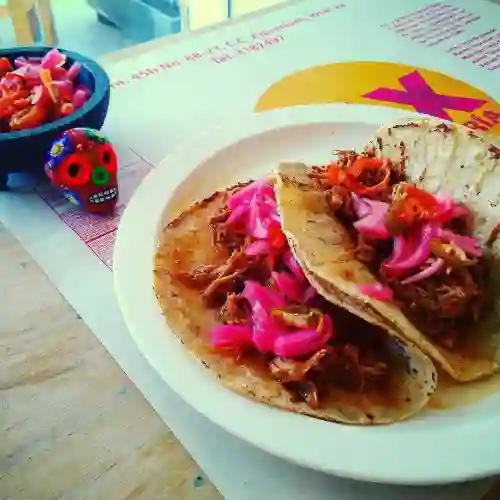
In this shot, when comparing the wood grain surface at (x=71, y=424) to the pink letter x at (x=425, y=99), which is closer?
the wood grain surface at (x=71, y=424)

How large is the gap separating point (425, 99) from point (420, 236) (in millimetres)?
738

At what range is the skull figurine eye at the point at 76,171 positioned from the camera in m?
1.13

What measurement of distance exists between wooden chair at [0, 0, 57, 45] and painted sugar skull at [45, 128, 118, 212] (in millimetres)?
2252

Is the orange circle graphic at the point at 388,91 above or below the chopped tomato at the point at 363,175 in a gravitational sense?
below

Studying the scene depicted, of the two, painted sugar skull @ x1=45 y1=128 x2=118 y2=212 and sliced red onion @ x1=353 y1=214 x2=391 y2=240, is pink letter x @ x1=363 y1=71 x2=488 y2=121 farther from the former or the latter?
painted sugar skull @ x1=45 y1=128 x2=118 y2=212

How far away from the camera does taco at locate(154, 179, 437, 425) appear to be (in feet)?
2.65

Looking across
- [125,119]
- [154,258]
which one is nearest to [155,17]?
[125,119]

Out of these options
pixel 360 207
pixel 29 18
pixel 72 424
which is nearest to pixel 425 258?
pixel 360 207

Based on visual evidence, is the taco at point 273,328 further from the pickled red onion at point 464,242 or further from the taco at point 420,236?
the pickled red onion at point 464,242

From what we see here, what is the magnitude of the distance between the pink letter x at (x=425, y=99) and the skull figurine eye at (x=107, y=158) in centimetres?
72

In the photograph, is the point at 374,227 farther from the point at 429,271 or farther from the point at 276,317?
the point at 276,317

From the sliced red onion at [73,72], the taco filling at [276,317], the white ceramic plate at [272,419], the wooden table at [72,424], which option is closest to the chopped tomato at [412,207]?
the taco filling at [276,317]

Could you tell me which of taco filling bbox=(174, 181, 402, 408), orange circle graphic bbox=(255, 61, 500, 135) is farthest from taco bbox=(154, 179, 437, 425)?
orange circle graphic bbox=(255, 61, 500, 135)

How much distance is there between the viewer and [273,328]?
0.88 metres
